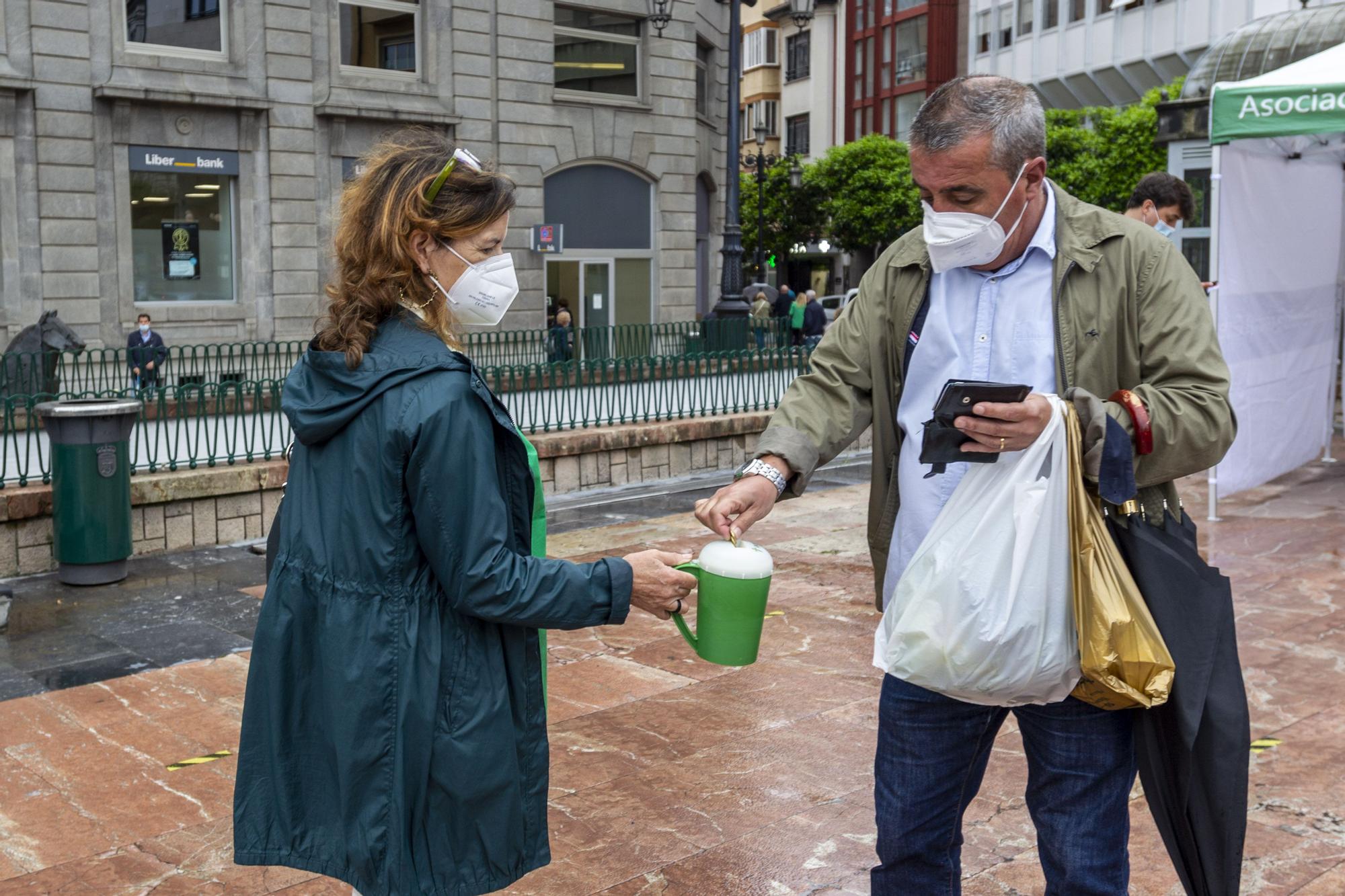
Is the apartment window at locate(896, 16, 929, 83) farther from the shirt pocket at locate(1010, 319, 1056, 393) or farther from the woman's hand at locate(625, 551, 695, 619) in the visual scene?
the woman's hand at locate(625, 551, 695, 619)

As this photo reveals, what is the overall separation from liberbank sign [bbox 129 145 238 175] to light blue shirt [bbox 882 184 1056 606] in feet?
63.2

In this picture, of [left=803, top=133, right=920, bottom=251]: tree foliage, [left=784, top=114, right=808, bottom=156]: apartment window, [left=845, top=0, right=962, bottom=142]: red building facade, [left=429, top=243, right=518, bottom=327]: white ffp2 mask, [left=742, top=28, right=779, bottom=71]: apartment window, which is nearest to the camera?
[left=429, top=243, right=518, bottom=327]: white ffp2 mask

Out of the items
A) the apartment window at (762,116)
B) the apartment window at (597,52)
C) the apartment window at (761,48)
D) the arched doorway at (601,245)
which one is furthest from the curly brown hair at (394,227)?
the apartment window at (761,48)

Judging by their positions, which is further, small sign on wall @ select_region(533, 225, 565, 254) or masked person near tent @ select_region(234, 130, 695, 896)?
small sign on wall @ select_region(533, 225, 565, 254)

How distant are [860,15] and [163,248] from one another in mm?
51281

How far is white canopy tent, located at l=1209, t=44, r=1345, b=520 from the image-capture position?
26.6 feet

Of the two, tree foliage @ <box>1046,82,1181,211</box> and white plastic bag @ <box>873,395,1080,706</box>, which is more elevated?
tree foliage @ <box>1046,82,1181,211</box>

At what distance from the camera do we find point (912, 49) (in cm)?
6056

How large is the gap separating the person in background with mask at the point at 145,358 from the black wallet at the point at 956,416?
10037 mm

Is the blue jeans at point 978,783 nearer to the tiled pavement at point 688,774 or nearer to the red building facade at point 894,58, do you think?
the tiled pavement at point 688,774

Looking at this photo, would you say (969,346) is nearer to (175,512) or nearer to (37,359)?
(175,512)

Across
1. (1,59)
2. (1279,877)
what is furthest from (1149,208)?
(1,59)

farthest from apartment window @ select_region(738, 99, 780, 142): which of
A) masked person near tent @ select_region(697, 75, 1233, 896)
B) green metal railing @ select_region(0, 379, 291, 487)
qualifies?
masked person near tent @ select_region(697, 75, 1233, 896)

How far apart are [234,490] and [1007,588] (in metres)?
7.39
